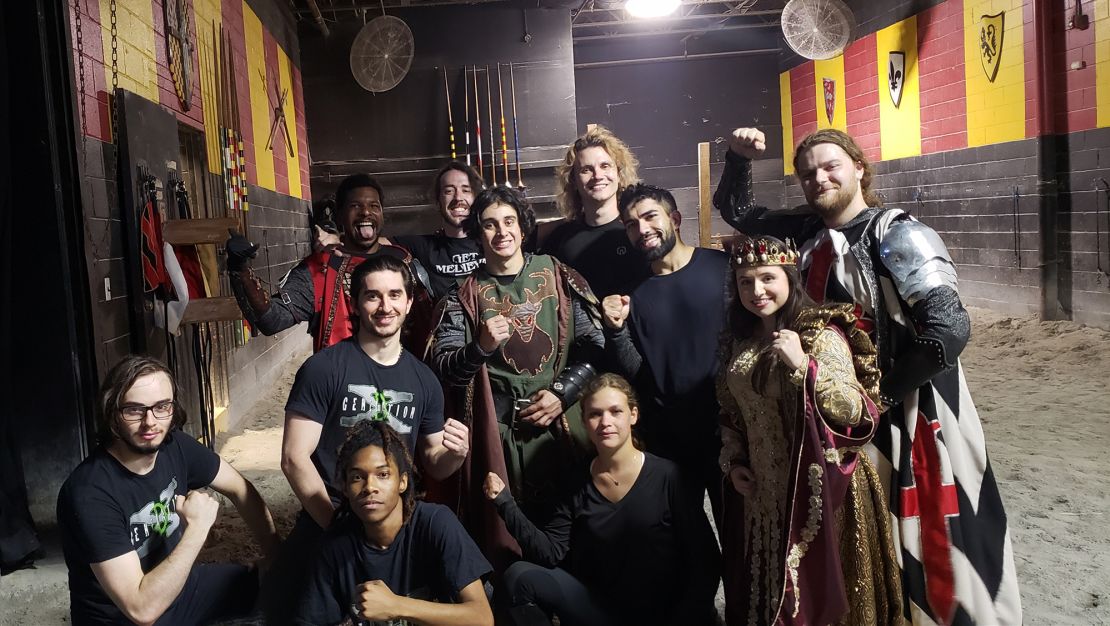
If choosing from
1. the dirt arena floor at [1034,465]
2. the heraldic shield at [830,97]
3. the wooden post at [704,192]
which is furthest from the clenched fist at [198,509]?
the heraldic shield at [830,97]

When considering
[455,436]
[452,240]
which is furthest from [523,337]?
[452,240]

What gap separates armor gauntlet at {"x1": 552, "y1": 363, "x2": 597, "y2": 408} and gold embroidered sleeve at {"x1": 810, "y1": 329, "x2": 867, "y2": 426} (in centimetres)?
82

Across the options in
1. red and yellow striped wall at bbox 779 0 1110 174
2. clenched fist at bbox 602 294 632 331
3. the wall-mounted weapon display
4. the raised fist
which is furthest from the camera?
the wall-mounted weapon display

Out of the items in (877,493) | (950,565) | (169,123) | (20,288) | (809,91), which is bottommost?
(950,565)

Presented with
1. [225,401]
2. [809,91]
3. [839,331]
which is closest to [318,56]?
[225,401]

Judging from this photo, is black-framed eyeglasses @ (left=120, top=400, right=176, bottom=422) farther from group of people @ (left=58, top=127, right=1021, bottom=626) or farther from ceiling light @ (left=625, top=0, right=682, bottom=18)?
ceiling light @ (left=625, top=0, right=682, bottom=18)

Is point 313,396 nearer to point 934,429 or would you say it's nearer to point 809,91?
point 934,429

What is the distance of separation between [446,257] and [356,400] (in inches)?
43.4

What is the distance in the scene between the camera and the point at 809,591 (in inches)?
84.0

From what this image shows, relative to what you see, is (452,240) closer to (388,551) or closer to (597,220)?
(597,220)

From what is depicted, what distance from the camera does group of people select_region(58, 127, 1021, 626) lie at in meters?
2.15

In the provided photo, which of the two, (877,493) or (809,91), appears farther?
(809,91)

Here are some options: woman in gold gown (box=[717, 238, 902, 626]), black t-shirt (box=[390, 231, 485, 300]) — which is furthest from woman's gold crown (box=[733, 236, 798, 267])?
black t-shirt (box=[390, 231, 485, 300])

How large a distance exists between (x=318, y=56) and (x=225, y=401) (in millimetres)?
5562
